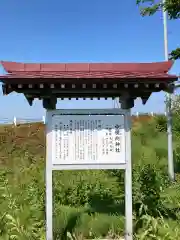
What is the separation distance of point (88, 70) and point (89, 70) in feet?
0.06

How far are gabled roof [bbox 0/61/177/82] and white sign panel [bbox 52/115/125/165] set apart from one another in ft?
2.56

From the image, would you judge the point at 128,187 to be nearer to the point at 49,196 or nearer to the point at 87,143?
the point at 87,143

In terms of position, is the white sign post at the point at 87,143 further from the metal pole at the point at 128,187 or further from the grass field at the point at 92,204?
the grass field at the point at 92,204

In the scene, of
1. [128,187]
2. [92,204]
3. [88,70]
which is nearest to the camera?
[88,70]

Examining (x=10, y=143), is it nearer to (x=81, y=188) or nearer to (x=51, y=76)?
(x=81, y=188)

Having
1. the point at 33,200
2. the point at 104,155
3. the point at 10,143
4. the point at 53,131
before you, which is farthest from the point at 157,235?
the point at 10,143

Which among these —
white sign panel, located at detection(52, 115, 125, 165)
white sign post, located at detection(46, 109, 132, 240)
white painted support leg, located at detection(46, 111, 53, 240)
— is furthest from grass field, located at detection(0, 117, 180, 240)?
white sign panel, located at detection(52, 115, 125, 165)

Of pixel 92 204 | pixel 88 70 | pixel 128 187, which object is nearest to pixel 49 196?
pixel 128 187

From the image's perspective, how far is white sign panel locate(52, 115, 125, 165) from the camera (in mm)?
6234

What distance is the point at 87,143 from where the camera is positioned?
6270 mm

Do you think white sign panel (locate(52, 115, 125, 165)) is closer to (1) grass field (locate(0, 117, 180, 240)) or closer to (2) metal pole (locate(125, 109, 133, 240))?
(2) metal pole (locate(125, 109, 133, 240))

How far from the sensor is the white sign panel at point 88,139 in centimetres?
623

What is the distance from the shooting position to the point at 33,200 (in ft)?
26.5

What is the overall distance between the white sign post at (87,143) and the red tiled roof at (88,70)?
28.1 inches
